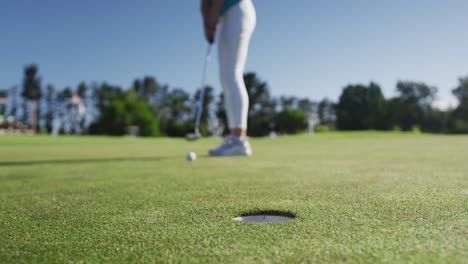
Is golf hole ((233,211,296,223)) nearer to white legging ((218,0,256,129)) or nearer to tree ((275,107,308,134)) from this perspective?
white legging ((218,0,256,129))

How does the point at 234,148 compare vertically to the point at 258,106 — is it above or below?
below

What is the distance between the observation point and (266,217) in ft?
4.67

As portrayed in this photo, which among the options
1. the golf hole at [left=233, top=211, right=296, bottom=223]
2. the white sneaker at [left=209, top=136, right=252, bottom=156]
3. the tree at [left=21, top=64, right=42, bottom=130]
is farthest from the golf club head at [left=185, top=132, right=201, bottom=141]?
the tree at [left=21, top=64, right=42, bottom=130]

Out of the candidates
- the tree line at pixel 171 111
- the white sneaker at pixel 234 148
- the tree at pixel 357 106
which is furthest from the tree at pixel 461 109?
the white sneaker at pixel 234 148

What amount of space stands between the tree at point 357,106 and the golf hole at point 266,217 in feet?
97.2

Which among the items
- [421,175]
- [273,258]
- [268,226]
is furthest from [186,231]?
[421,175]

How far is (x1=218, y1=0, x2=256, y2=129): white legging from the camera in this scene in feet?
15.5

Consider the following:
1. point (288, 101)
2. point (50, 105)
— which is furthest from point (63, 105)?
point (288, 101)

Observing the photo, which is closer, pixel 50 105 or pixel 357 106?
pixel 357 106

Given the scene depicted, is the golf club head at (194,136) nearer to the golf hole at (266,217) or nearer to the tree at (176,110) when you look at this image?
the golf hole at (266,217)

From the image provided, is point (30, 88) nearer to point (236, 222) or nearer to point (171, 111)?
point (171, 111)

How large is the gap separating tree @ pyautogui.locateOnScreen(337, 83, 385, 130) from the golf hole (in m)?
29.6

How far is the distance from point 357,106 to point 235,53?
28.6 m

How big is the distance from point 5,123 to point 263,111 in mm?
37962
